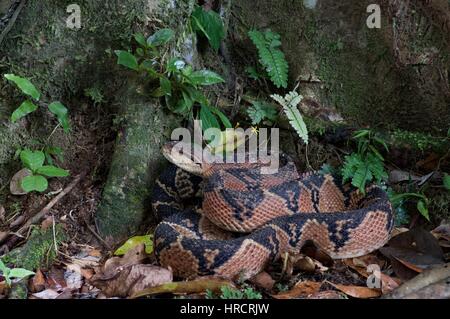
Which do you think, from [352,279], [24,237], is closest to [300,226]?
[352,279]

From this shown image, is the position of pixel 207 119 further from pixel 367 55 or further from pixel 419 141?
pixel 419 141

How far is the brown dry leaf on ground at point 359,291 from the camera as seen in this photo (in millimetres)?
4098

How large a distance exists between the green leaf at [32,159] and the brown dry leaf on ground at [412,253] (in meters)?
3.42

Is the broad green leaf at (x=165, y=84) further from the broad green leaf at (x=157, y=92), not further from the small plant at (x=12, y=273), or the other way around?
the small plant at (x=12, y=273)

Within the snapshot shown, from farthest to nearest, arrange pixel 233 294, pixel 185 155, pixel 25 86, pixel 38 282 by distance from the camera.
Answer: pixel 185 155, pixel 25 86, pixel 38 282, pixel 233 294

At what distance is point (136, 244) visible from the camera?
16.7 ft

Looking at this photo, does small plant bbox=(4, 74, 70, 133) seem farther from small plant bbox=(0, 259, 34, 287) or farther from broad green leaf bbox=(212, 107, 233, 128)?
broad green leaf bbox=(212, 107, 233, 128)

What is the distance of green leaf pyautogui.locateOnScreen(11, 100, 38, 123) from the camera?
5035 mm

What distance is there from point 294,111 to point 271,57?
748 millimetres

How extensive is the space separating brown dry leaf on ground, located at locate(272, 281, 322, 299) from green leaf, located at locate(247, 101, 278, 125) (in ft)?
7.41

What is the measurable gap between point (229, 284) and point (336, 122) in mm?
2776

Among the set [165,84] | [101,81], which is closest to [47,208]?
[101,81]

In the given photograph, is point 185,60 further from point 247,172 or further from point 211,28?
point 247,172

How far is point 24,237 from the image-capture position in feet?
16.5
